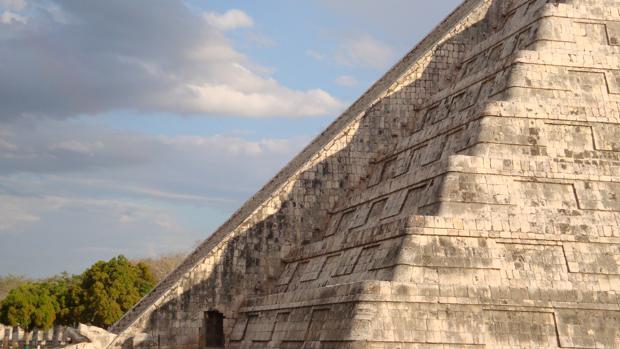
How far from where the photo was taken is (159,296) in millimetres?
23188

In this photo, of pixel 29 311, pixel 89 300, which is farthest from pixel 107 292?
pixel 29 311

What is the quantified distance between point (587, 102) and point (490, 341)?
611 cm

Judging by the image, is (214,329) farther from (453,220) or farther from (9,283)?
(9,283)

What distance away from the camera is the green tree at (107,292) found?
40812 mm

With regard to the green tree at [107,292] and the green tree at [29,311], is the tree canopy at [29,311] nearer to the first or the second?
the green tree at [29,311]

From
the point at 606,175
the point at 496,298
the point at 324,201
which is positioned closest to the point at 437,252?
the point at 496,298

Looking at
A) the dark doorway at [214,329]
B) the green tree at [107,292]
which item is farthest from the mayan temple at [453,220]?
the green tree at [107,292]

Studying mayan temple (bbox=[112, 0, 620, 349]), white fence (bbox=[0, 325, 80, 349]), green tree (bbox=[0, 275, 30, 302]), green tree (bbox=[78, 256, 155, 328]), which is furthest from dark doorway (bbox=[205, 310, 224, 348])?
green tree (bbox=[0, 275, 30, 302])

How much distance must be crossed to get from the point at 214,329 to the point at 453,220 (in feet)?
26.1

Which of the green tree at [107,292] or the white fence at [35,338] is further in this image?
the green tree at [107,292]

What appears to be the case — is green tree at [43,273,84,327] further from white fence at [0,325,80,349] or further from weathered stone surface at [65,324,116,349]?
weathered stone surface at [65,324,116,349]

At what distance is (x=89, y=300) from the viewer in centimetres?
4131

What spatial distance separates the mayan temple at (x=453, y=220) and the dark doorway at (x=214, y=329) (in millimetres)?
46

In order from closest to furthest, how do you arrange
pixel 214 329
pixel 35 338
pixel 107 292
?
1. pixel 214 329
2. pixel 35 338
3. pixel 107 292
